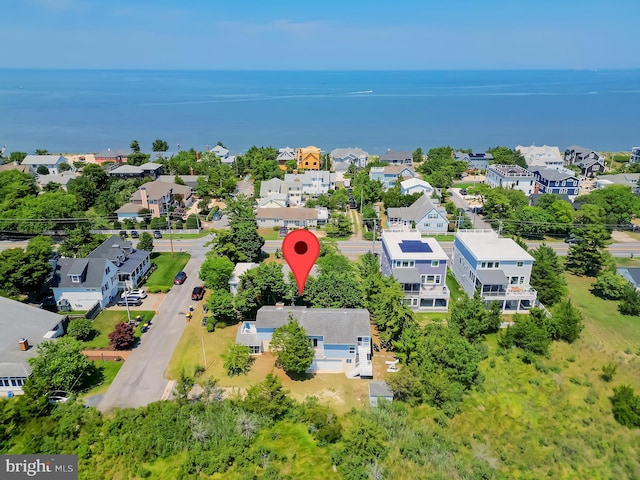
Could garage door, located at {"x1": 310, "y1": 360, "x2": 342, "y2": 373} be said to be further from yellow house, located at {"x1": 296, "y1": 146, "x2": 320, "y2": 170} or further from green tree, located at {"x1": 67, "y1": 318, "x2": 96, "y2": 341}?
yellow house, located at {"x1": 296, "y1": 146, "x2": 320, "y2": 170}

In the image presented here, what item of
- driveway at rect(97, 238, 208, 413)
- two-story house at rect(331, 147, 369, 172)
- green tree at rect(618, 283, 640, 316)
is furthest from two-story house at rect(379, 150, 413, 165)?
driveway at rect(97, 238, 208, 413)

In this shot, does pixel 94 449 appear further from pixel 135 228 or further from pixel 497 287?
pixel 135 228

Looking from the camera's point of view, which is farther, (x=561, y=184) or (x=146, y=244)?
(x=561, y=184)

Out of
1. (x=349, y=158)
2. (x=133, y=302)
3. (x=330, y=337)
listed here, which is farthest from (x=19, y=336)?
(x=349, y=158)

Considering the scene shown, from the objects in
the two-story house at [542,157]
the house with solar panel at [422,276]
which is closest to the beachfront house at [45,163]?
the house with solar panel at [422,276]

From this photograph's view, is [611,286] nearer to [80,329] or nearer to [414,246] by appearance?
[414,246]

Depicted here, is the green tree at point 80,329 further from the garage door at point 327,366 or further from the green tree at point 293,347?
the garage door at point 327,366

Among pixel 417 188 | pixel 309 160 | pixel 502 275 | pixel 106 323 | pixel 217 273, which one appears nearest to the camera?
pixel 106 323
